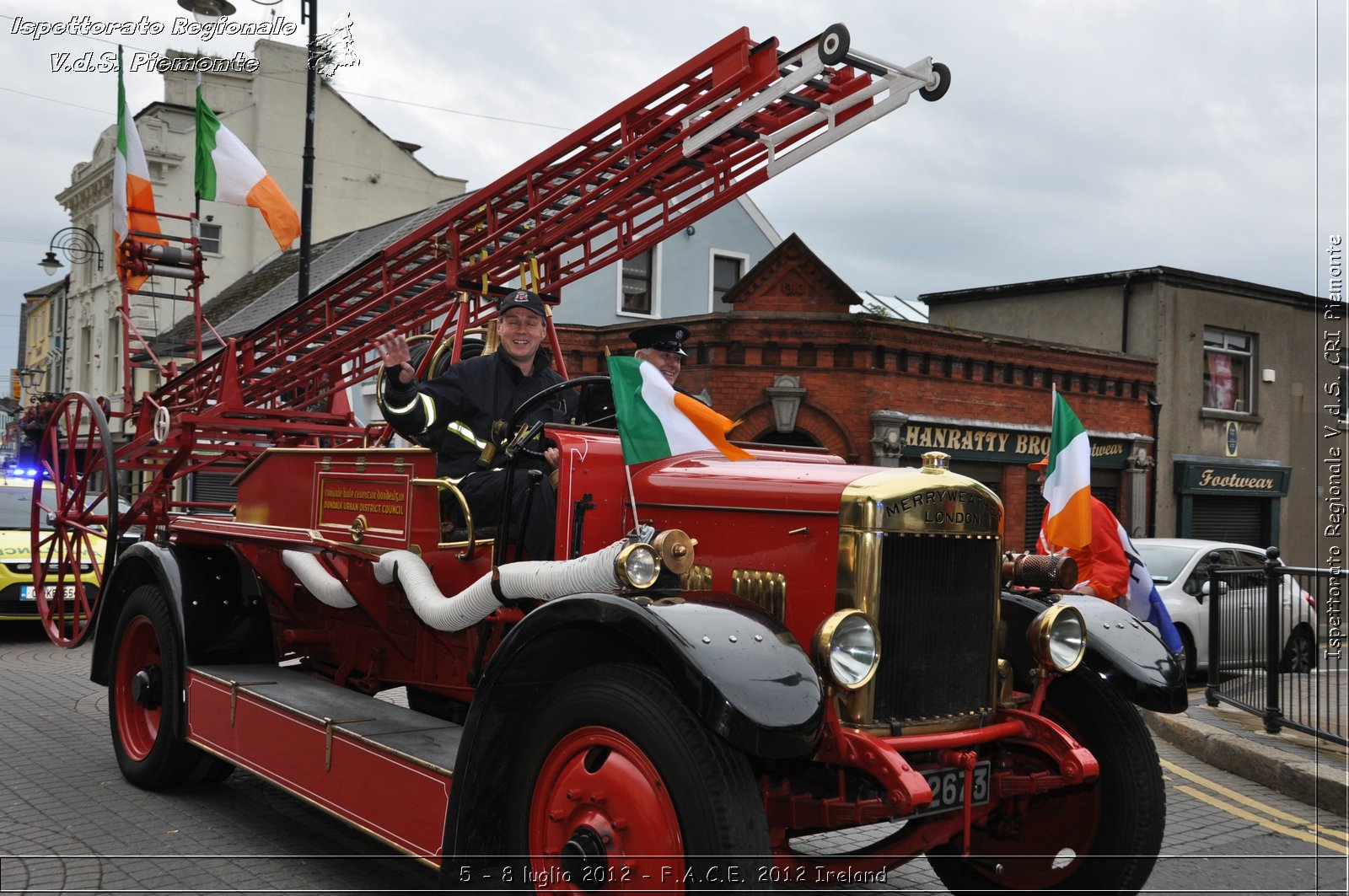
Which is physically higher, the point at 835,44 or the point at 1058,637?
the point at 835,44

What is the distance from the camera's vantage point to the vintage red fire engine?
3.29 metres

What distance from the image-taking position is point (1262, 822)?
613 cm

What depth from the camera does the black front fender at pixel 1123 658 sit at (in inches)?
164

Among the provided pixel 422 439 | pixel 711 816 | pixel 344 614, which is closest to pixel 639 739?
pixel 711 816

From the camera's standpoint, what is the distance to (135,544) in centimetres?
631

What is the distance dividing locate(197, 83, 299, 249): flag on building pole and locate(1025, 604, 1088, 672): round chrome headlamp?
635cm

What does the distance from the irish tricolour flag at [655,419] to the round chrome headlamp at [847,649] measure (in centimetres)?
93

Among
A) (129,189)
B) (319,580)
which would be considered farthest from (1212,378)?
(319,580)

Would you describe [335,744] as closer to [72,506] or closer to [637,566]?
[637,566]

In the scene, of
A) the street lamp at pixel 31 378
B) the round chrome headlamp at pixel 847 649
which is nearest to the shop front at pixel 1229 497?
the round chrome headlamp at pixel 847 649

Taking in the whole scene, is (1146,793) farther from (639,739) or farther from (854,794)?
(639,739)

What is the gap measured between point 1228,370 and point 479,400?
20061 mm

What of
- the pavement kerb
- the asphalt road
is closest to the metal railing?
the pavement kerb

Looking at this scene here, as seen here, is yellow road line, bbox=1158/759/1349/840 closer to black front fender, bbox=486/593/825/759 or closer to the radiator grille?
the radiator grille
